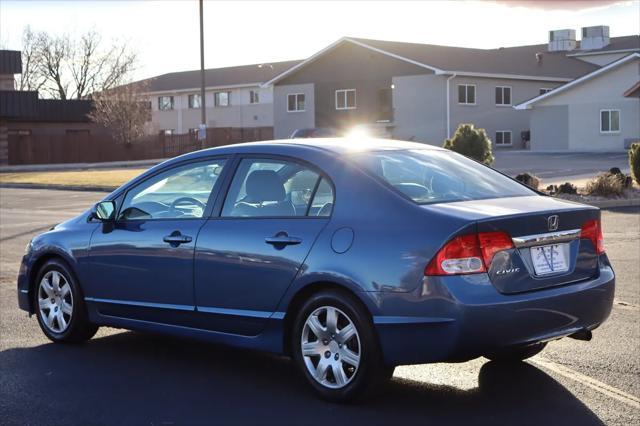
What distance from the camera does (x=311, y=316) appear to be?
19.5 feet

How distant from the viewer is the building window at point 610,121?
5081 centimetres

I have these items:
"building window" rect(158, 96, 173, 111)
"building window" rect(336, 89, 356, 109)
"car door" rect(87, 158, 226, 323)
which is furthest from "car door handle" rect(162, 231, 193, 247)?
"building window" rect(158, 96, 173, 111)

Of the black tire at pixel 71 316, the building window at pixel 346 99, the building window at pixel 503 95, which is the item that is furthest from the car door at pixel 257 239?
the building window at pixel 503 95

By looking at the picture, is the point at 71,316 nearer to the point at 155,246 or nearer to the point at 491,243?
the point at 155,246

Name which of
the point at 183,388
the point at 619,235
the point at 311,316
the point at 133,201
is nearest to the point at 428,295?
the point at 311,316

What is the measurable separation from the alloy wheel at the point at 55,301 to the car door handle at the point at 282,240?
2.19 metres

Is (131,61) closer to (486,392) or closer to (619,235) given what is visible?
(619,235)

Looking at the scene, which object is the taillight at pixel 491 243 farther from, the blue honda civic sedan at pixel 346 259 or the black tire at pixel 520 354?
the black tire at pixel 520 354

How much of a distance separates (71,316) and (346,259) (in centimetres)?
283

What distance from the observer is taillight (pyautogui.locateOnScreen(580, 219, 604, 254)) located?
6074 millimetres

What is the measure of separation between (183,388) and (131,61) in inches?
3143

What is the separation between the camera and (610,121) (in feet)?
168

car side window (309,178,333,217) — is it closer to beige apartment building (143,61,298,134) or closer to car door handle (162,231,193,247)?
car door handle (162,231,193,247)

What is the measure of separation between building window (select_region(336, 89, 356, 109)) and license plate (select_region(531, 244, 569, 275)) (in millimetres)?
51905
